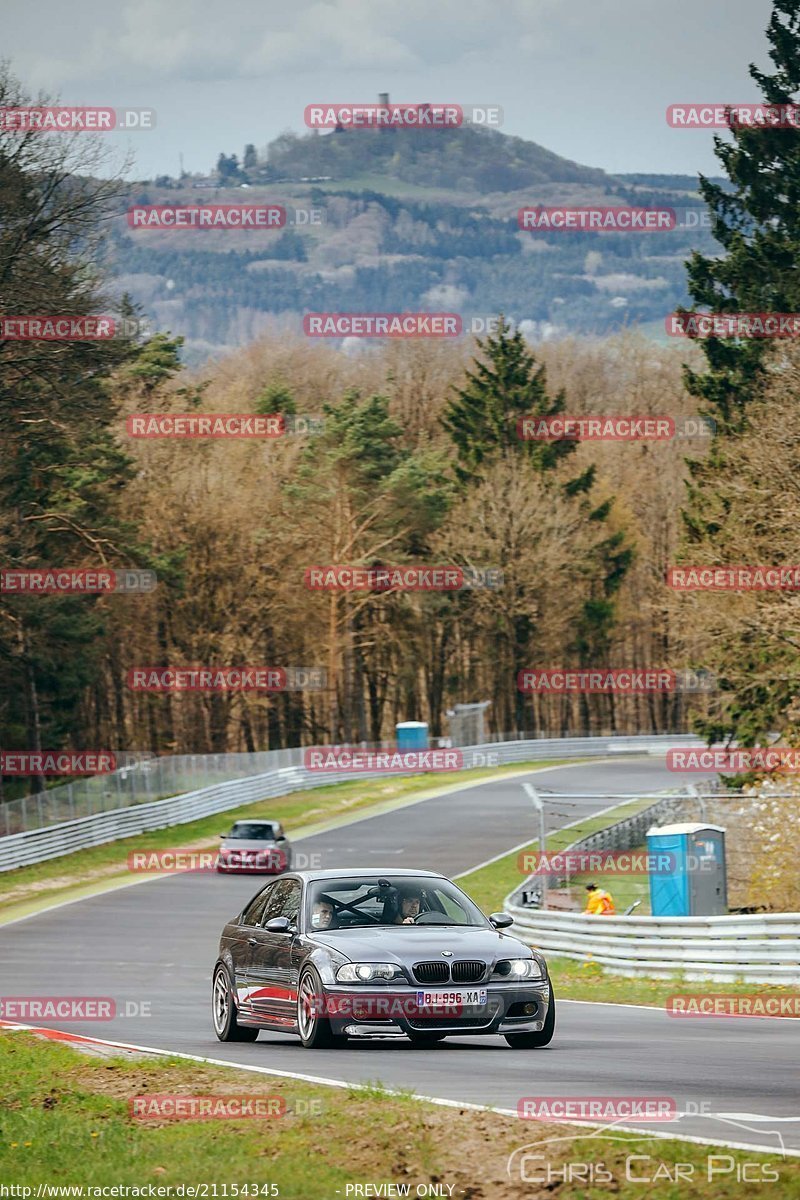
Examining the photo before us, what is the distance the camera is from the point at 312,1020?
528 inches

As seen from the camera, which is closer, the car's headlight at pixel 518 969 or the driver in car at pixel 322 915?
the car's headlight at pixel 518 969

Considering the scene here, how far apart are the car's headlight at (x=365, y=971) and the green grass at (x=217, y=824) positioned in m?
27.6

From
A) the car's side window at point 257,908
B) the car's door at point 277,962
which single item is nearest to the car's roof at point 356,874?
the car's door at point 277,962

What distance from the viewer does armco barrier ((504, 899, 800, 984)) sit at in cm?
2086

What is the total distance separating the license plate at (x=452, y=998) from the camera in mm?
12828

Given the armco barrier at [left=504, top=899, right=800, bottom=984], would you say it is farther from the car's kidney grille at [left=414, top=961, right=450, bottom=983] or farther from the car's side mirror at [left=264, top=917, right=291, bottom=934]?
the car's kidney grille at [left=414, top=961, right=450, bottom=983]

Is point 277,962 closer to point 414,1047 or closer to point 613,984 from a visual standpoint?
point 414,1047

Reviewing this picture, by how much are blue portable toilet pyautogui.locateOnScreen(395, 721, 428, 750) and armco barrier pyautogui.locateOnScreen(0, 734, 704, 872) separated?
88.4 inches

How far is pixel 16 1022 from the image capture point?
728 inches

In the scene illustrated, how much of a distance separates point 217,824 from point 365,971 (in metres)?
44.7

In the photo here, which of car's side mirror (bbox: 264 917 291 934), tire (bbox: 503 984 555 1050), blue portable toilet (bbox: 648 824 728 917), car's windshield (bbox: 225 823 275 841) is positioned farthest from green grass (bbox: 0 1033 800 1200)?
car's windshield (bbox: 225 823 275 841)

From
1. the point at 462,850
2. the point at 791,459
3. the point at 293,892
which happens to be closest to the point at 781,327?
the point at 791,459

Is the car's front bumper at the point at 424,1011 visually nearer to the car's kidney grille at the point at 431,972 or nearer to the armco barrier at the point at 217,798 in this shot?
the car's kidney grille at the point at 431,972

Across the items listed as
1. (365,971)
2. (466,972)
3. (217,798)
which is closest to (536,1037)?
(466,972)
